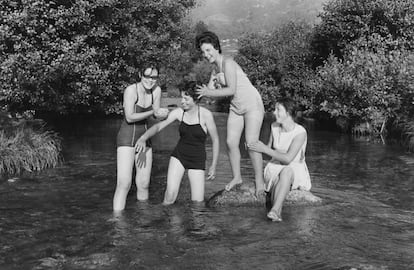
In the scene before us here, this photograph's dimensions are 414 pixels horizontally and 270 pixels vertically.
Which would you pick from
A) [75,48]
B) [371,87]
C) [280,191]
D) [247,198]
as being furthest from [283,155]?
[371,87]

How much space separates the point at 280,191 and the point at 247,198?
1.28 metres

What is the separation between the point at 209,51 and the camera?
30.5ft

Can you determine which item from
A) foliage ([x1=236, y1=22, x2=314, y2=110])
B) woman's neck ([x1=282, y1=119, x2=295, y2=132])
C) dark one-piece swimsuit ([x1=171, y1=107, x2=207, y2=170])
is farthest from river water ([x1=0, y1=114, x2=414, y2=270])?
foliage ([x1=236, y1=22, x2=314, y2=110])

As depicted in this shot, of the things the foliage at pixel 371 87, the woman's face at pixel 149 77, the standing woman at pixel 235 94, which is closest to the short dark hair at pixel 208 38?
the standing woman at pixel 235 94

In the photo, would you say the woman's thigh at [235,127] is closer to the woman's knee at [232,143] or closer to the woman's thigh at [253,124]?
the woman's knee at [232,143]

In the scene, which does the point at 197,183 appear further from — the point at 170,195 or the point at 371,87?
the point at 371,87

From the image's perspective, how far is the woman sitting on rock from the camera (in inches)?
363

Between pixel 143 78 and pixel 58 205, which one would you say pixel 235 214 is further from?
pixel 58 205

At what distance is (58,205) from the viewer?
35.8 ft

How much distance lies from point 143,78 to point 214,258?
11.9 feet

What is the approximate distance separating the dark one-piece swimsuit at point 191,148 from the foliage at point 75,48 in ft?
34.6

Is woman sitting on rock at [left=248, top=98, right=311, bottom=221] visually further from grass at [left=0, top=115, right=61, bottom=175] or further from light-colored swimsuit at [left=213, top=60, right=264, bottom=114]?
grass at [left=0, top=115, right=61, bottom=175]

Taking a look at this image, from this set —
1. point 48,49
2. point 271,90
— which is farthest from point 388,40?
point 48,49

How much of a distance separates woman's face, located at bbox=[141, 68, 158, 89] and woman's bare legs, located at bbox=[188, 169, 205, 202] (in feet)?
5.85
